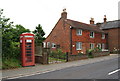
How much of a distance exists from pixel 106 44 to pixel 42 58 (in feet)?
84.4

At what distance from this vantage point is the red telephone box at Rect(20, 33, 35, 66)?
1207cm

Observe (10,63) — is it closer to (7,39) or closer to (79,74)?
(7,39)

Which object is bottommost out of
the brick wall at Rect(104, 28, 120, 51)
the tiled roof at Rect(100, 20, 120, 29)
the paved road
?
the paved road

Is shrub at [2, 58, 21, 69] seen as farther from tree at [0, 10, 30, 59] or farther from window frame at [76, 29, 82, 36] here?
window frame at [76, 29, 82, 36]

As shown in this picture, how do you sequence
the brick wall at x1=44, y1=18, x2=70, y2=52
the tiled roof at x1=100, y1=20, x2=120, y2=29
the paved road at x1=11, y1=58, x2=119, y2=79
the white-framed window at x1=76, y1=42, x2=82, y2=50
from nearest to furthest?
the paved road at x1=11, y1=58, x2=119, y2=79 < the brick wall at x1=44, y1=18, x2=70, y2=52 < the white-framed window at x1=76, y1=42, x2=82, y2=50 < the tiled roof at x1=100, y1=20, x2=120, y2=29

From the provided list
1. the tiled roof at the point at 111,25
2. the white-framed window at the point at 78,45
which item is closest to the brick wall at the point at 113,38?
the tiled roof at the point at 111,25

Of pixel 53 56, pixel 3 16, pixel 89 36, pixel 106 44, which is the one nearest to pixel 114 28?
pixel 106 44

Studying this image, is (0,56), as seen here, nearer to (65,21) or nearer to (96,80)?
(96,80)

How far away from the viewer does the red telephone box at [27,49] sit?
39.6 feet

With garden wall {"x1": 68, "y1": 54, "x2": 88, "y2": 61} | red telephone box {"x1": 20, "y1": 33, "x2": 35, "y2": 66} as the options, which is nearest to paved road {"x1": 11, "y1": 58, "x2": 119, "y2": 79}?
red telephone box {"x1": 20, "y1": 33, "x2": 35, "y2": 66}

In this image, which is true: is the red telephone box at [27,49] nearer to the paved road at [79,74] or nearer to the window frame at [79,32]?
the paved road at [79,74]

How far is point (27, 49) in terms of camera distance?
12.4m

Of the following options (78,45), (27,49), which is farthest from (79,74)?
(78,45)

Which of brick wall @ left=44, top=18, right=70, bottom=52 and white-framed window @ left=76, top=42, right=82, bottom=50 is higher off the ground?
brick wall @ left=44, top=18, right=70, bottom=52
